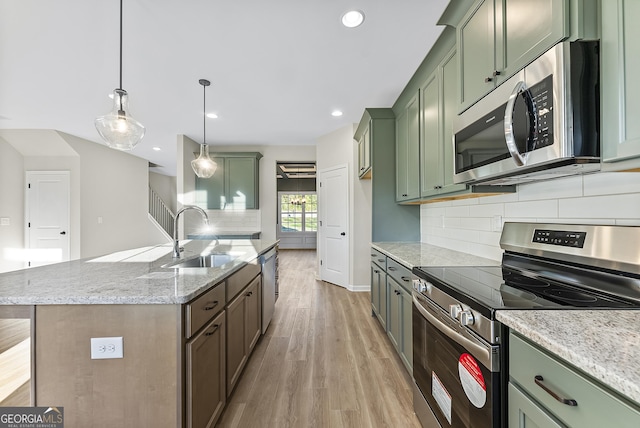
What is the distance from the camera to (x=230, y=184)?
204 inches

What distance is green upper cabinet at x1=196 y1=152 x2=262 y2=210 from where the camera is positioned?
5160 millimetres

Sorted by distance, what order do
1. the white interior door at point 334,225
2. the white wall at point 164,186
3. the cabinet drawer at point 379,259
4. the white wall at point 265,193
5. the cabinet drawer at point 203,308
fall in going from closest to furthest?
the cabinet drawer at point 203,308, the cabinet drawer at point 379,259, the white interior door at point 334,225, the white wall at point 265,193, the white wall at point 164,186

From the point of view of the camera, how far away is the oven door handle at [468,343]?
907mm

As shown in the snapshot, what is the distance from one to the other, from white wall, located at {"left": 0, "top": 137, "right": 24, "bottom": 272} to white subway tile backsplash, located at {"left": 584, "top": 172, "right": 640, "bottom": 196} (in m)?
7.54

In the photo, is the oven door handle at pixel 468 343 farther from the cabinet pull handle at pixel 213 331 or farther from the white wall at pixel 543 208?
the cabinet pull handle at pixel 213 331

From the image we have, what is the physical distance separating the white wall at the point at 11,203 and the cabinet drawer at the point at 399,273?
255 inches

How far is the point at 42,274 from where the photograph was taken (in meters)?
1.44

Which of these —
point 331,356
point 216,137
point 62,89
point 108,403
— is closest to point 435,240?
point 331,356

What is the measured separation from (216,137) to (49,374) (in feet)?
14.6

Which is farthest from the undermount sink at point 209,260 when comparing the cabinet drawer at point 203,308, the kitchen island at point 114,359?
the kitchen island at point 114,359

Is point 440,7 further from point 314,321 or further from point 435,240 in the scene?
point 314,321

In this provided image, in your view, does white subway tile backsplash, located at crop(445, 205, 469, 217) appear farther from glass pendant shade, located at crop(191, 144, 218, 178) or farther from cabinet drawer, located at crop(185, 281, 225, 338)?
glass pendant shade, located at crop(191, 144, 218, 178)

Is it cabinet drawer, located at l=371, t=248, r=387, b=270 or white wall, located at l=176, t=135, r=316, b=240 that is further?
white wall, located at l=176, t=135, r=316, b=240

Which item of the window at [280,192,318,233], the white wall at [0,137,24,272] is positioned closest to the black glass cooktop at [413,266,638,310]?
the white wall at [0,137,24,272]
